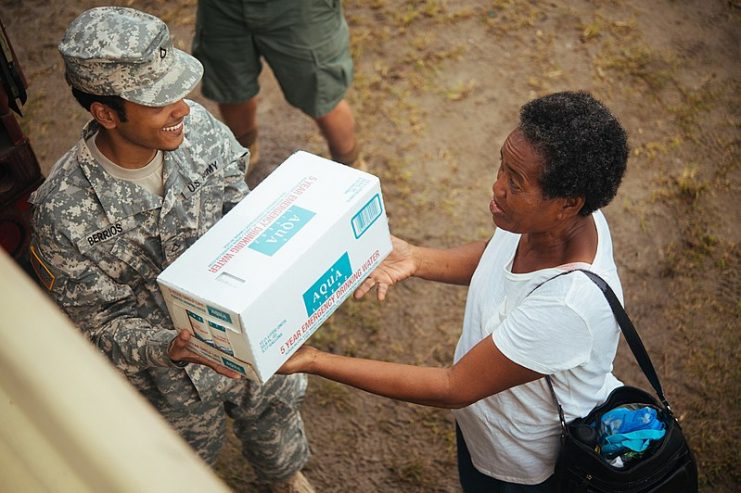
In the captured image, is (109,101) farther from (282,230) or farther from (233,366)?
(233,366)

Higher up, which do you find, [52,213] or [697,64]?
[52,213]

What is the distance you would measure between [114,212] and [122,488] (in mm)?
1675

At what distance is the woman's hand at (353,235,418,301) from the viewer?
238 cm

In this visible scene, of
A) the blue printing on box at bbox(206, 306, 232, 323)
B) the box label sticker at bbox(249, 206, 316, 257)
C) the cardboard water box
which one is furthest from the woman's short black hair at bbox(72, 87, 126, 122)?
the blue printing on box at bbox(206, 306, 232, 323)

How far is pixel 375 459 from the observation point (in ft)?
11.3

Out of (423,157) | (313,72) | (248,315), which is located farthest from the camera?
(423,157)

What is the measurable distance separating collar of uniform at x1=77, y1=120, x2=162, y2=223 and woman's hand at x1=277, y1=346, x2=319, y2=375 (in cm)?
61

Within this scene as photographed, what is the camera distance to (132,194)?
7.45 feet

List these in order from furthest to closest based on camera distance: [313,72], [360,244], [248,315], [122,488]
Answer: [313,72] → [360,244] → [248,315] → [122,488]

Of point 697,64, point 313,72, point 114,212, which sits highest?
point 114,212

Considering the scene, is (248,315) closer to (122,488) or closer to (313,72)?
(122,488)

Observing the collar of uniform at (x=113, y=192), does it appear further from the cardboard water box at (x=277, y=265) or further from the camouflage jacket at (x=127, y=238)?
the cardboard water box at (x=277, y=265)

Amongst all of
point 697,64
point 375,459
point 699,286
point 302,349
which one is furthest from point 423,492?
point 697,64

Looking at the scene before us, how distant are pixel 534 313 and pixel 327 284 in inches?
20.7
